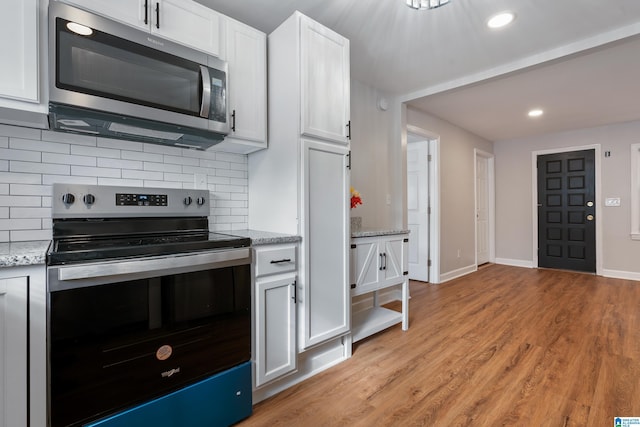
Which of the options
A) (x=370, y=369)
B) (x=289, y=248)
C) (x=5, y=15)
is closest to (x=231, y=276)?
(x=289, y=248)

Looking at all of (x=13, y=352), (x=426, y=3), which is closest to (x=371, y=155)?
(x=426, y=3)

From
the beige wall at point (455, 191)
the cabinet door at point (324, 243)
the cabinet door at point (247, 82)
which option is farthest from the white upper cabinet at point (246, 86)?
the beige wall at point (455, 191)

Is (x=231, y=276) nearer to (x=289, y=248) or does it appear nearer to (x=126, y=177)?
(x=289, y=248)

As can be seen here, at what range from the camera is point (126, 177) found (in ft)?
5.76

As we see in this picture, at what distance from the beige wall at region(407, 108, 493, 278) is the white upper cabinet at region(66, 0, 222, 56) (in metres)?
2.76

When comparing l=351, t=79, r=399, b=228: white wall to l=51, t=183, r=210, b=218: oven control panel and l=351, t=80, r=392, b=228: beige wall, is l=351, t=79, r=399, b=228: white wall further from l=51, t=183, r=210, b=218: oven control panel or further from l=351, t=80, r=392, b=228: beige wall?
l=51, t=183, r=210, b=218: oven control panel

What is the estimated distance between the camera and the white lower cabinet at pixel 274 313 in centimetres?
169

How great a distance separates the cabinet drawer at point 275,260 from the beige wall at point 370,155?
4.53 feet

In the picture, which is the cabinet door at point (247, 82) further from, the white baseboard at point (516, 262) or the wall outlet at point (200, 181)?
the white baseboard at point (516, 262)

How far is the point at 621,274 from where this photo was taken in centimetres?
464

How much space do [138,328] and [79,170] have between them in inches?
37.0

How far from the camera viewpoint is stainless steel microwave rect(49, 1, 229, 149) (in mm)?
1306

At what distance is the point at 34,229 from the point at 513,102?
15.3 ft

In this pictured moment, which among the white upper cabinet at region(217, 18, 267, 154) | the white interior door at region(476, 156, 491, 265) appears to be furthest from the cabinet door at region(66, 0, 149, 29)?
the white interior door at region(476, 156, 491, 265)
